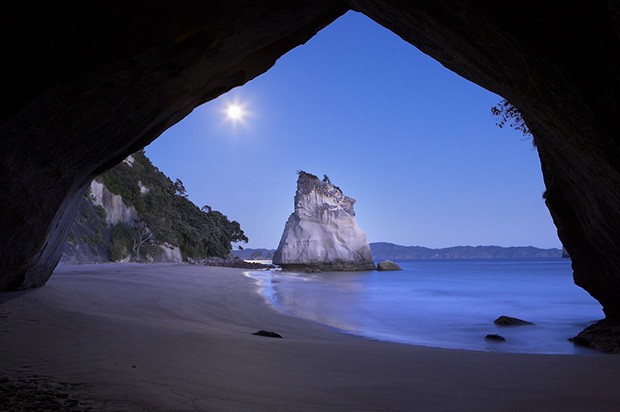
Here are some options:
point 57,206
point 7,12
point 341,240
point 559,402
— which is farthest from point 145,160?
point 559,402

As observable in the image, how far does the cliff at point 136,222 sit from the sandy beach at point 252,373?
95.9ft

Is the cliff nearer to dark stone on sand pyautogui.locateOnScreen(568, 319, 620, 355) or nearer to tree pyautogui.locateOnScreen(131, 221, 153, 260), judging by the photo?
tree pyautogui.locateOnScreen(131, 221, 153, 260)

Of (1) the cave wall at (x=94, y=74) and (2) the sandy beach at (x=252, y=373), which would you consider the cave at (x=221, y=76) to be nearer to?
(1) the cave wall at (x=94, y=74)

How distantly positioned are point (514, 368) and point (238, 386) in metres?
3.00

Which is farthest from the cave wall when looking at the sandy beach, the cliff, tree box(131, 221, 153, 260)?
tree box(131, 221, 153, 260)

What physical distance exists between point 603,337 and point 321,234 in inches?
2027

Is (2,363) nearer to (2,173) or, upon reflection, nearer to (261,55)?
(2,173)

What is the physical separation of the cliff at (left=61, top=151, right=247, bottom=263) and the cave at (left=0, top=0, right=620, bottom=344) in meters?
26.7

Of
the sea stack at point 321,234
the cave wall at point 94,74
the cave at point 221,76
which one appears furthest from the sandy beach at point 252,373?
the sea stack at point 321,234

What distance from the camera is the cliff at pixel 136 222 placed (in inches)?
1321

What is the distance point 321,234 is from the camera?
5888 centimetres

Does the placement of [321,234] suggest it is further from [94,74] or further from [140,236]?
[94,74]

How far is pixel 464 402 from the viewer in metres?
2.85

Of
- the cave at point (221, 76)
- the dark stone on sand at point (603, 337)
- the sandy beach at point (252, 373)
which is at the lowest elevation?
the dark stone on sand at point (603, 337)
